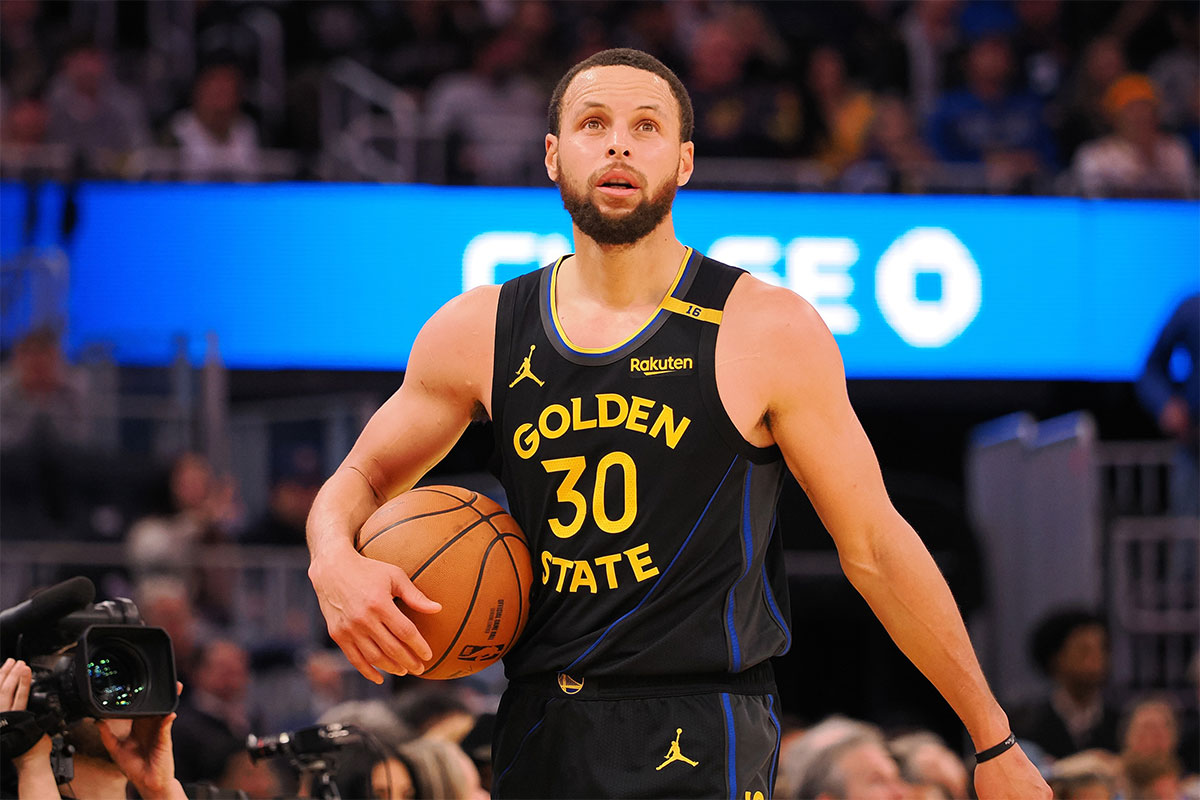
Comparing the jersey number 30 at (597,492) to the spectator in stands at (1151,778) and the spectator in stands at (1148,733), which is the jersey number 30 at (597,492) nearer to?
the spectator in stands at (1151,778)

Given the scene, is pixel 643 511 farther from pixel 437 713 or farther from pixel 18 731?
pixel 437 713

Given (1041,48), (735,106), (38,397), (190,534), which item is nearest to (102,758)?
(190,534)

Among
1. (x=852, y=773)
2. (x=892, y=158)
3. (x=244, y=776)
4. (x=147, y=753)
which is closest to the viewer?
(x=147, y=753)

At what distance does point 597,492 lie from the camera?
3.19 meters

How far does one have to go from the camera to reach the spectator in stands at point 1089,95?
1227 cm

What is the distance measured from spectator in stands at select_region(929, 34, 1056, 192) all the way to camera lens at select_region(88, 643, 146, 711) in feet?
30.8

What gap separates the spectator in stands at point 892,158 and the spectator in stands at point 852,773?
546 cm

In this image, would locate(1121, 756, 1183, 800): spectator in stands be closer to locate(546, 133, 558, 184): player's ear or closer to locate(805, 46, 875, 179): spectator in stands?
locate(546, 133, 558, 184): player's ear

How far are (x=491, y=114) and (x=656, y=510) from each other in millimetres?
8952

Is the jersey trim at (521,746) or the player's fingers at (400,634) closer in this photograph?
the player's fingers at (400,634)

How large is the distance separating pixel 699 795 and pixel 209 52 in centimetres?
993

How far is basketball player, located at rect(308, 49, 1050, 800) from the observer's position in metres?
3.11

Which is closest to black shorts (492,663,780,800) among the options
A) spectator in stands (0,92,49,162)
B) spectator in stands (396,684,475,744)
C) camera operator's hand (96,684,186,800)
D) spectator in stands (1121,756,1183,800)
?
camera operator's hand (96,684,186,800)

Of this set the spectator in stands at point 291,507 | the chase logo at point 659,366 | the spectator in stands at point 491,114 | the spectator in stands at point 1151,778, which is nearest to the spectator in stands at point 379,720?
the chase logo at point 659,366
